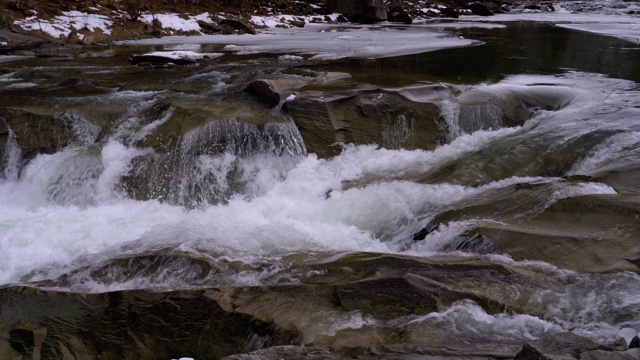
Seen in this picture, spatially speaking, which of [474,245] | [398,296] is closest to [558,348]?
[398,296]

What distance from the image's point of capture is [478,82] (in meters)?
9.78

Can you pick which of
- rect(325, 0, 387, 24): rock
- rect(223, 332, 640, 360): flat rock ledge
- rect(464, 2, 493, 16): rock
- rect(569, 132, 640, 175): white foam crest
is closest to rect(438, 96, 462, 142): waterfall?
rect(569, 132, 640, 175): white foam crest

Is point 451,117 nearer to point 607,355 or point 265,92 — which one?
point 265,92

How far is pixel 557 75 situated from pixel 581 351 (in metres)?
9.48

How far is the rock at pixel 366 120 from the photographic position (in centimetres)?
760

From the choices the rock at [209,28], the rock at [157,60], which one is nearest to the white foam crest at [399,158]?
the rock at [157,60]

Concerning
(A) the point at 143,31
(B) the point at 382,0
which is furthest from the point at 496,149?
(B) the point at 382,0

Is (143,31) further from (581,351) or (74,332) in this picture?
(581,351)

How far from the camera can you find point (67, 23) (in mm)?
17672

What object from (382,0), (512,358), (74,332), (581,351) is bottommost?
(74,332)

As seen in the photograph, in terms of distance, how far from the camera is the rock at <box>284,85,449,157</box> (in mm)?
7598

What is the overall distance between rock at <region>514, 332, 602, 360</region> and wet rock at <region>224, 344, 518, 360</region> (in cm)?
27

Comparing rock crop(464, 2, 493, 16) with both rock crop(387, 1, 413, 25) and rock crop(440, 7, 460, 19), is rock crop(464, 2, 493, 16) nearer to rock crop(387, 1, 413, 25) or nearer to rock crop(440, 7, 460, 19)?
rock crop(440, 7, 460, 19)

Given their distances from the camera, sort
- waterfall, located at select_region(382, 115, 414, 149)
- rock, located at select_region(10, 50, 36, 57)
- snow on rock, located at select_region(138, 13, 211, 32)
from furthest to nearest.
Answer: snow on rock, located at select_region(138, 13, 211, 32), rock, located at select_region(10, 50, 36, 57), waterfall, located at select_region(382, 115, 414, 149)
